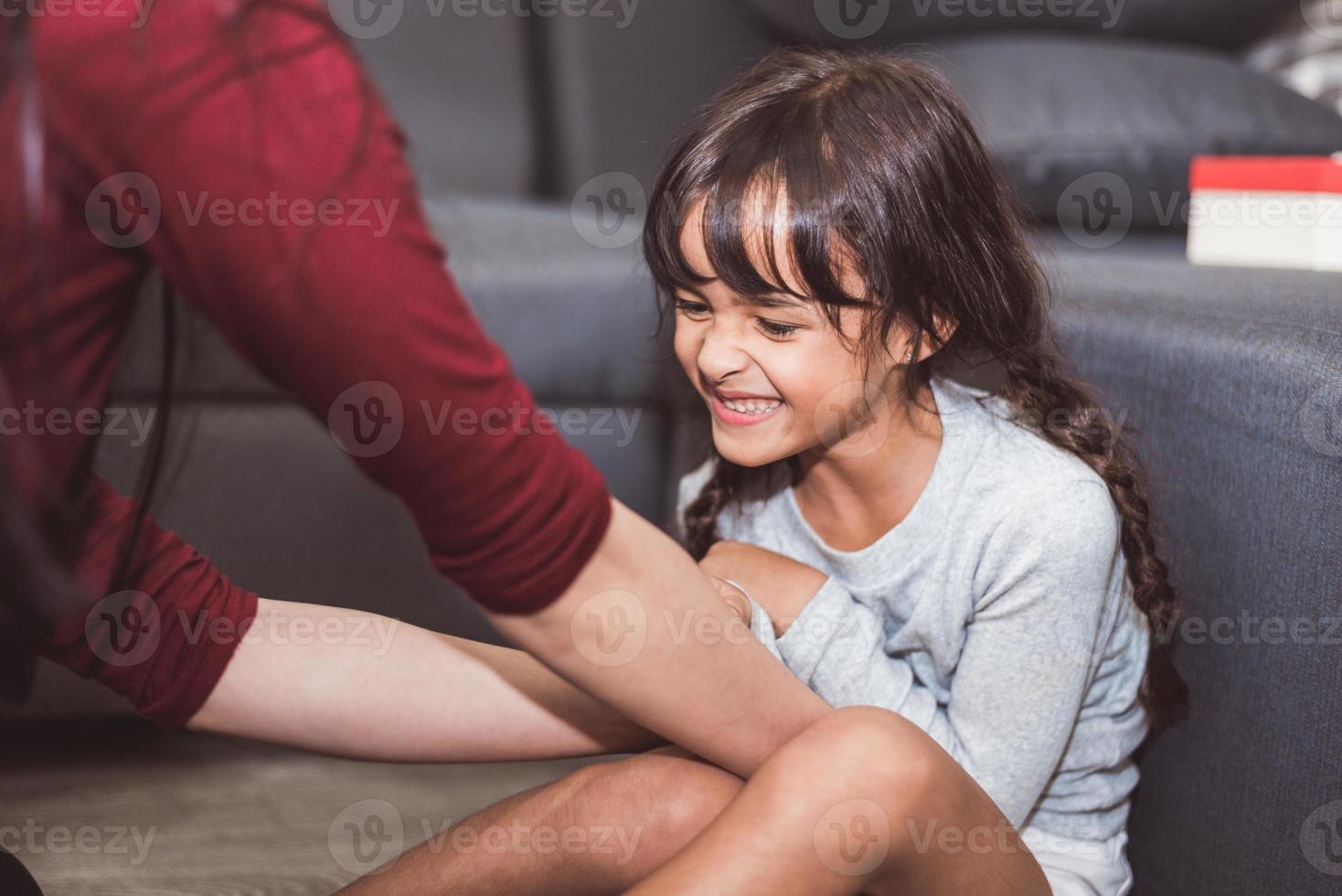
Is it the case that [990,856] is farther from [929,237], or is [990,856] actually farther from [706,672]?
[929,237]

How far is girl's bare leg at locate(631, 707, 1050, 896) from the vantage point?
59cm

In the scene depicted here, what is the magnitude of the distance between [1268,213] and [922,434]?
0.44 m

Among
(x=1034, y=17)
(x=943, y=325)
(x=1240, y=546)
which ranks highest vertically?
(x=1034, y=17)

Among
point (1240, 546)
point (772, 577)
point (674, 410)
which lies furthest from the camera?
point (674, 410)

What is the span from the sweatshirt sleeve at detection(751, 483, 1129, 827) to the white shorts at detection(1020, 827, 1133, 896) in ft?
0.17

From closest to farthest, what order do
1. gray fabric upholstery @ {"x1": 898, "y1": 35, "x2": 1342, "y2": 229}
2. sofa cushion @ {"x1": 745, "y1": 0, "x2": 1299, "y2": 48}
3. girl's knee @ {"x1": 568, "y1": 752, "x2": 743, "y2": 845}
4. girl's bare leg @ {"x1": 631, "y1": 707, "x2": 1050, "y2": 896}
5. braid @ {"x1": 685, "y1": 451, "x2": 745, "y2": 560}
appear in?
girl's bare leg @ {"x1": 631, "y1": 707, "x2": 1050, "y2": 896}
girl's knee @ {"x1": 568, "y1": 752, "x2": 743, "y2": 845}
braid @ {"x1": 685, "y1": 451, "x2": 745, "y2": 560}
gray fabric upholstery @ {"x1": 898, "y1": 35, "x2": 1342, "y2": 229}
sofa cushion @ {"x1": 745, "y1": 0, "x2": 1299, "y2": 48}

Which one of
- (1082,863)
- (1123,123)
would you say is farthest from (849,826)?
(1123,123)

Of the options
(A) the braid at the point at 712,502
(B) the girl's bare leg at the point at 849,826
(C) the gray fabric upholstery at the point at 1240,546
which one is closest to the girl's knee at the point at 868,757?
(B) the girl's bare leg at the point at 849,826

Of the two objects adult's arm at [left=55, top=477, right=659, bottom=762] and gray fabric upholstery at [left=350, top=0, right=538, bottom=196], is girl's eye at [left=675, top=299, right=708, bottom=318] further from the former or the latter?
gray fabric upholstery at [left=350, top=0, right=538, bottom=196]

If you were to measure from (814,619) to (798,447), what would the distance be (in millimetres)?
121

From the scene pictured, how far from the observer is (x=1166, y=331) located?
0.79 metres

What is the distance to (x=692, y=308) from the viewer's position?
81cm

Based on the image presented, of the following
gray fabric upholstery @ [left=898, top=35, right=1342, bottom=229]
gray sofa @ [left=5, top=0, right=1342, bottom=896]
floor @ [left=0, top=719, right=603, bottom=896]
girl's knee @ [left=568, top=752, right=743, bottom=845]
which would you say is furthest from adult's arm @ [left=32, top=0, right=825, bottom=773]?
gray fabric upholstery @ [left=898, top=35, right=1342, bottom=229]

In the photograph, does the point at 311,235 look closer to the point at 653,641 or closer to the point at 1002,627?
the point at 653,641
